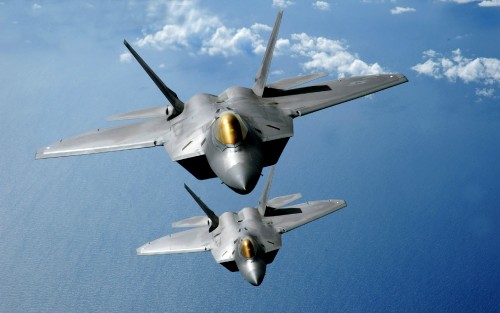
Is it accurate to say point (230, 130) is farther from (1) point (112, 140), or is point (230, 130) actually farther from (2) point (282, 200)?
(2) point (282, 200)

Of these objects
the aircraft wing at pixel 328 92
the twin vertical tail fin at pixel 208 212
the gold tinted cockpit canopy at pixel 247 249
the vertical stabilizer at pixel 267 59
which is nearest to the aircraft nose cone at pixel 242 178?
the aircraft wing at pixel 328 92

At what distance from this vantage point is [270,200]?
3669cm

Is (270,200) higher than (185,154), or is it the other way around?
(185,154)

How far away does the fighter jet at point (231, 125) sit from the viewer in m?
17.7

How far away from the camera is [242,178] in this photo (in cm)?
1684

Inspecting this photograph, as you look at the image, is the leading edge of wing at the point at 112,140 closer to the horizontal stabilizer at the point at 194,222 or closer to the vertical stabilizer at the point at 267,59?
the vertical stabilizer at the point at 267,59

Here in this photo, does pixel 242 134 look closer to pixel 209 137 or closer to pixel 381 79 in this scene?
pixel 209 137

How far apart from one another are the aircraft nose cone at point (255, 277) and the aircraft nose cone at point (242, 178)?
566 inches

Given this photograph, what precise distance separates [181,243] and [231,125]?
19004 millimetres

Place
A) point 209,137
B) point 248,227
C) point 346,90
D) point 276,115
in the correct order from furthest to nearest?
point 248,227
point 346,90
point 276,115
point 209,137

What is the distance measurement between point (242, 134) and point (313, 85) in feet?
24.2

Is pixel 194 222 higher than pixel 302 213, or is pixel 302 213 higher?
pixel 302 213

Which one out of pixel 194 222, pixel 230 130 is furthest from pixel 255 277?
pixel 230 130

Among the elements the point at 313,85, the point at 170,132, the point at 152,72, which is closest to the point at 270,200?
the point at 313,85
